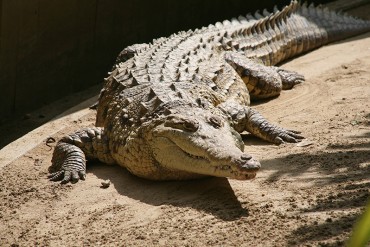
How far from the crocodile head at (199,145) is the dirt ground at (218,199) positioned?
8.2 inches

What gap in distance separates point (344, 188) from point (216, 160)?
0.90 metres

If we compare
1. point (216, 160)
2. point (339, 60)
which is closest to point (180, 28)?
point (339, 60)

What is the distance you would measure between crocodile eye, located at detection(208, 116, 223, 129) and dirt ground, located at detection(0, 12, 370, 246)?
1.37 ft

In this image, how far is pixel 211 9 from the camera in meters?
10.6

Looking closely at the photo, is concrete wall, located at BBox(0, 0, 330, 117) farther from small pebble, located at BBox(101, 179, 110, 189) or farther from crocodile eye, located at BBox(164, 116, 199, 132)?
crocodile eye, located at BBox(164, 116, 199, 132)

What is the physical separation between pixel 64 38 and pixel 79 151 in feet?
9.46

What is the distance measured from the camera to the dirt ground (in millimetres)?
4320

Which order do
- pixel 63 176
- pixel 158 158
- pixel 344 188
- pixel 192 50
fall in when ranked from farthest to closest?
1. pixel 192 50
2. pixel 63 176
3. pixel 158 158
4. pixel 344 188

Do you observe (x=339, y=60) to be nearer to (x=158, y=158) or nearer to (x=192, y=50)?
(x=192, y=50)

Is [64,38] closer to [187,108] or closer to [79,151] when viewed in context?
[79,151]

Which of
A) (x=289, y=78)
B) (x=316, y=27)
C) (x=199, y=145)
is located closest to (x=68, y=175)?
(x=199, y=145)

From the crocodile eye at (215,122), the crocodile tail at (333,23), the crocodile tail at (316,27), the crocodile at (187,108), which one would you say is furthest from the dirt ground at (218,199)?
the crocodile tail at (333,23)

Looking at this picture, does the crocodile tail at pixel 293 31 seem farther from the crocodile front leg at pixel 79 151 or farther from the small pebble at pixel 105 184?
the small pebble at pixel 105 184

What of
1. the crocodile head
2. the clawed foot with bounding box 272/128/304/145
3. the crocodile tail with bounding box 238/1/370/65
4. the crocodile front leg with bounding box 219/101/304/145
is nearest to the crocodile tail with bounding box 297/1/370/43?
the crocodile tail with bounding box 238/1/370/65
